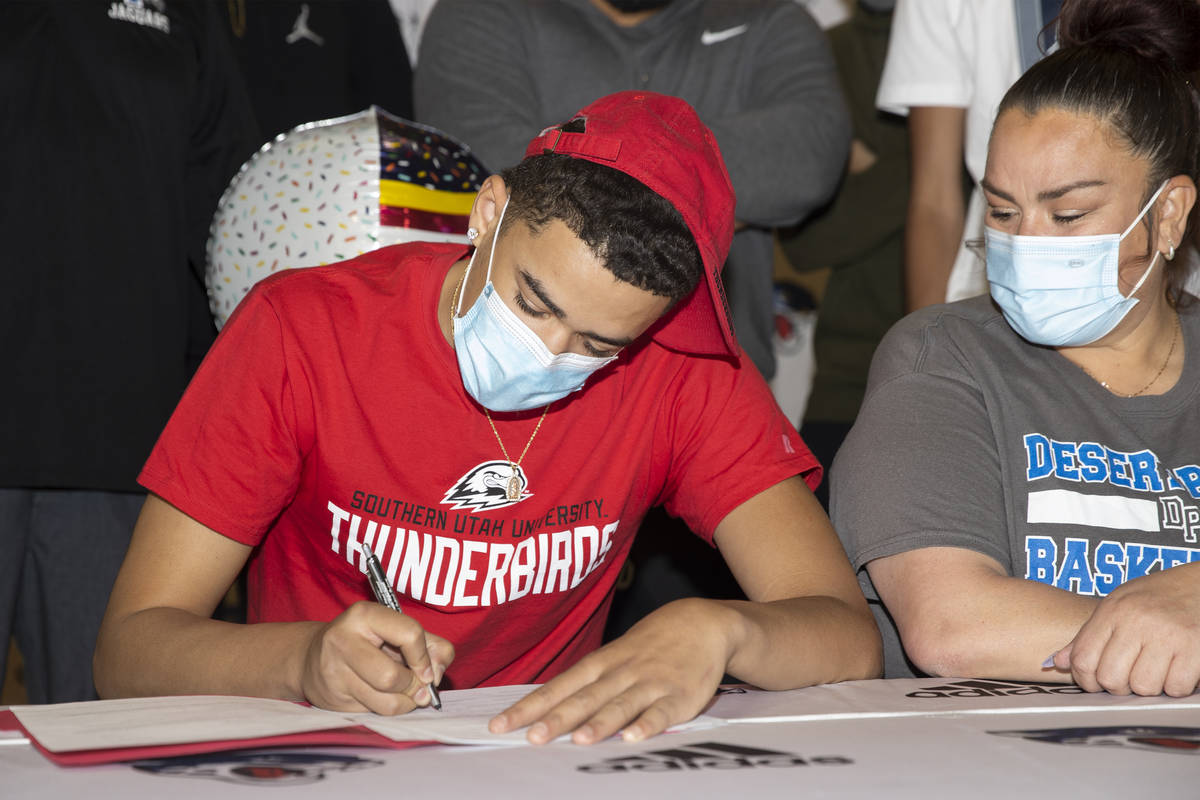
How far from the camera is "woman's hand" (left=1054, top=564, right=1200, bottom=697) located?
1.22 metres

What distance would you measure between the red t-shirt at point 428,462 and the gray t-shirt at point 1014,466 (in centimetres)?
11

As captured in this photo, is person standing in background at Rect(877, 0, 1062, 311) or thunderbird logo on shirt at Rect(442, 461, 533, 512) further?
person standing in background at Rect(877, 0, 1062, 311)

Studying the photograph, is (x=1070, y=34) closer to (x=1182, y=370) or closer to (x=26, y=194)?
(x=1182, y=370)

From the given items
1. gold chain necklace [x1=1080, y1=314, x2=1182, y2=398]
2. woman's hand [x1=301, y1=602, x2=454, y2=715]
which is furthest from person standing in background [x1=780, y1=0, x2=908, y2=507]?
woman's hand [x1=301, y1=602, x2=454, y2=715]

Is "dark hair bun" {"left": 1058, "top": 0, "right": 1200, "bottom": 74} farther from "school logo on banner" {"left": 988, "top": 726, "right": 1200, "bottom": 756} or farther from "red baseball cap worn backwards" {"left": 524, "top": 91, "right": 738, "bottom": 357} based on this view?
"school logo on banner" {"left": 988, "top": 726, "right": 1200, "bottom": 756}

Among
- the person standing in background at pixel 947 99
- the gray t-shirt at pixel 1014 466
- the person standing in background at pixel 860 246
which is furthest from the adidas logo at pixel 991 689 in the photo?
the person standing in background at pixel 860 246

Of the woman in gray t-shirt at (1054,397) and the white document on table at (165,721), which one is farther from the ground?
the woman in gray t-shirt at (1054,397)

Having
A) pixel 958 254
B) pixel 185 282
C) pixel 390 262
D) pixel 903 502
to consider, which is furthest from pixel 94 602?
pixel 958 254

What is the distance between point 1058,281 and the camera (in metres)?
1.57

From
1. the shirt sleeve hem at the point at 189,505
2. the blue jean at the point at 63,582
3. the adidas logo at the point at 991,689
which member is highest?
the shirt sleeve hem at the point at 189,505

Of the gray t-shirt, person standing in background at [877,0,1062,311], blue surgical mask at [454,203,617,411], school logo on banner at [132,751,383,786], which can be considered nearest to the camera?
school logo on banner at [132,751,383,786]

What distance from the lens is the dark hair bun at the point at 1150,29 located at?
1.66 m

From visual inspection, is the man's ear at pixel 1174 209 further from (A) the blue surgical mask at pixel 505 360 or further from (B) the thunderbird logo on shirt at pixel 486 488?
(B) the thunderbird logo on shirt at pixel 486 488

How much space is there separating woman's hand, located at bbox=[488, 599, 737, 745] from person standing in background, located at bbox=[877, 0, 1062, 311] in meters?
1.19
